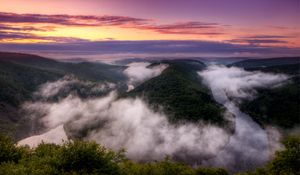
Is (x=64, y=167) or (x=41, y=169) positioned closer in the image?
(x=41, y=169)

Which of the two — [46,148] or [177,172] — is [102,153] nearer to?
[46,148]

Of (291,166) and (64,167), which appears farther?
(291,166)

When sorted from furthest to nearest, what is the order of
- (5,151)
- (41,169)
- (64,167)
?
(5,151) → (64,167) → (41,169)

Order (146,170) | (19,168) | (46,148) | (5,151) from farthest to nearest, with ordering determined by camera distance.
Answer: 1. (146,170)
2. (46,148)
3. (5,151)
4. (19,168)

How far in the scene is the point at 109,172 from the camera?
57312 millimetres

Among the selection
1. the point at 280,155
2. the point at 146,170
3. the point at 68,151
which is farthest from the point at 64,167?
the point at 280,155

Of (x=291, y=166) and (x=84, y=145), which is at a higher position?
(x=84, y=145)

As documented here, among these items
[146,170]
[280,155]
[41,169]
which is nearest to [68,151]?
[41,169]

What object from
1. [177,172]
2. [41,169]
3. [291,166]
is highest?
[41,169]

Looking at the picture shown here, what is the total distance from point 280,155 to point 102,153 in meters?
34.9

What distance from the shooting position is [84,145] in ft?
193

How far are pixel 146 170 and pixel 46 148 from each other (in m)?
21.2

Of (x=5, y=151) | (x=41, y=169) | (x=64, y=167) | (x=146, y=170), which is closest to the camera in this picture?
(x=41, y=169)

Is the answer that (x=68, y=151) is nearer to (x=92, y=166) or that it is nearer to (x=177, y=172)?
(x=92, y=166)
